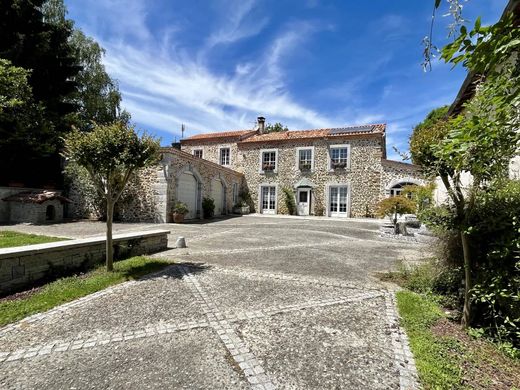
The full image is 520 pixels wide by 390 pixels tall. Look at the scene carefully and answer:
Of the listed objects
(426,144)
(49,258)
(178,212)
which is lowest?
(49,258)

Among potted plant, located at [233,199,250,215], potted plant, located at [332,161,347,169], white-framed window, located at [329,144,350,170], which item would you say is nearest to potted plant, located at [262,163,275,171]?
potted plant, located at [233,199,250,215]

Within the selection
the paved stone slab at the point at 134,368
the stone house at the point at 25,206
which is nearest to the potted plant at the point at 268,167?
the stone house at the point at 25,206

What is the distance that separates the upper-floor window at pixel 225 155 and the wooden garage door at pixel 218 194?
15.9 ft

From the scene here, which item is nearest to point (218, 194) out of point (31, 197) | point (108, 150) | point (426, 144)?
point (31, 197)

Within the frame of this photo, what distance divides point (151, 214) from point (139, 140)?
29.8ft

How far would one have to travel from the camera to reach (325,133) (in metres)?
19.7

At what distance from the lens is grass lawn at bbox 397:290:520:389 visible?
2215 mm

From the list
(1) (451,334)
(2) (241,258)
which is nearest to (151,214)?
(2) (241,258)

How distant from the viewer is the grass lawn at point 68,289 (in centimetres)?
345

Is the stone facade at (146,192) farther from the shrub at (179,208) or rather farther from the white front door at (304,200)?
the white front door at (304,200)

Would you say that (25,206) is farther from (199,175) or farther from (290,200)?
(290,200)

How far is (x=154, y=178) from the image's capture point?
43.5 feet

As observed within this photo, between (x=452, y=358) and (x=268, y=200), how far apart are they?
18713 millimetres

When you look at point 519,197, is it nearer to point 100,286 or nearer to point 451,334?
point 451,334
